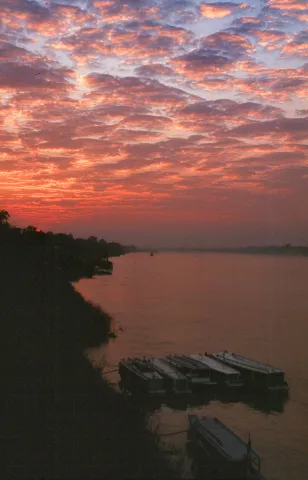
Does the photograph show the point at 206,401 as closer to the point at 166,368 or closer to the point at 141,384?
the point at 166,368

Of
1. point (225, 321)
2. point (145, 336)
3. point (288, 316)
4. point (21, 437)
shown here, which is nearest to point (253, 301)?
point (288, 316)

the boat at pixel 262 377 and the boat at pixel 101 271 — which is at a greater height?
the boat at pixel 101 271

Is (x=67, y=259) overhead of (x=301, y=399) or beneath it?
overhead

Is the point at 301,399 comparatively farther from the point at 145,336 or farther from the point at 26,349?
the point at 145,336

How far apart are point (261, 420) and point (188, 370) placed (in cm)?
580

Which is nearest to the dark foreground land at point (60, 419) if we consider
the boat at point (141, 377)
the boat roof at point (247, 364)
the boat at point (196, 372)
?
the boat at point (141, 377)

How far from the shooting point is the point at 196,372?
95.6 ft

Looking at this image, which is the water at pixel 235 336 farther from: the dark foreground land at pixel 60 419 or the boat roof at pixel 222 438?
the dark foreground land at pixel 60 419

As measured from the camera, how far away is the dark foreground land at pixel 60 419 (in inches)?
571

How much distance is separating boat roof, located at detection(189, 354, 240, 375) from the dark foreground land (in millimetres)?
7937

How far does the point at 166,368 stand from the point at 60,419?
12.9 meters

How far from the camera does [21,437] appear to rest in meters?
15.7

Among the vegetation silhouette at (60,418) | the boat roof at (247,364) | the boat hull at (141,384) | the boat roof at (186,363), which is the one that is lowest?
the boat hull at (141,384)

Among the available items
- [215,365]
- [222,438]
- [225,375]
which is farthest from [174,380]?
[222,438]
